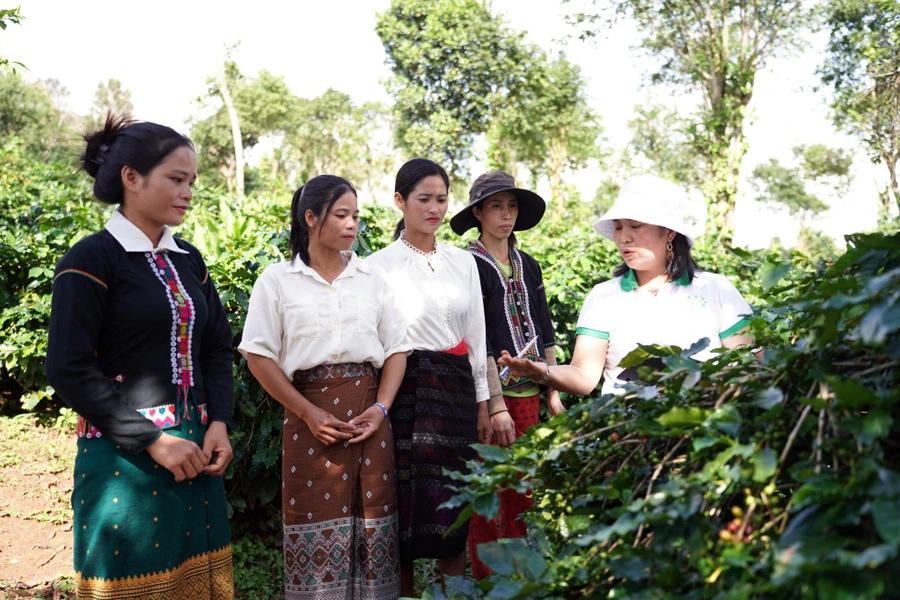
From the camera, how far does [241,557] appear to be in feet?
14.3

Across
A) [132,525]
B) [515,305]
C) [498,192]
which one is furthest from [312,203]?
[132,525]

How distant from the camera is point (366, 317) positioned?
3.18 m

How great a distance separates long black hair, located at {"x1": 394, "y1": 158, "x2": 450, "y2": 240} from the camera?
3564 millimetres

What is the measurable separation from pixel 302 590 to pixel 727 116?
12.1 m

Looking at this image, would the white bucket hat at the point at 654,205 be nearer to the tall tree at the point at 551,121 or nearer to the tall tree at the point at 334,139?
the tall tree at the point at 551,121

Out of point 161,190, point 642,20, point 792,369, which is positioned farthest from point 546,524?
point 642,20

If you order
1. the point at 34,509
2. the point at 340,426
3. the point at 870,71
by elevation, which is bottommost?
the point at 34,509

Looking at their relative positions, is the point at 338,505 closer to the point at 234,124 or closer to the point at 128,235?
the point at 128,235

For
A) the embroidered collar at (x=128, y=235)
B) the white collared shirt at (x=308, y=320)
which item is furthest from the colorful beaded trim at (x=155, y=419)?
the white collared shirt at (x=308, y=320)

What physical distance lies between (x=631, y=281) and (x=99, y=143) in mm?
1871

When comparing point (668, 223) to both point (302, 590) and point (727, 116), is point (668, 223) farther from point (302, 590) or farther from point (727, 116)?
point (727, 116)

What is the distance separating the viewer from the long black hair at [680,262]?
3.01 metres

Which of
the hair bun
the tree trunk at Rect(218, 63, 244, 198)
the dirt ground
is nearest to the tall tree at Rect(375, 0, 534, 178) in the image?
the tree trunk at Rect(218, 63, 244, 198)

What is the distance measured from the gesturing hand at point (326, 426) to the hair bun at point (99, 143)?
110cm
